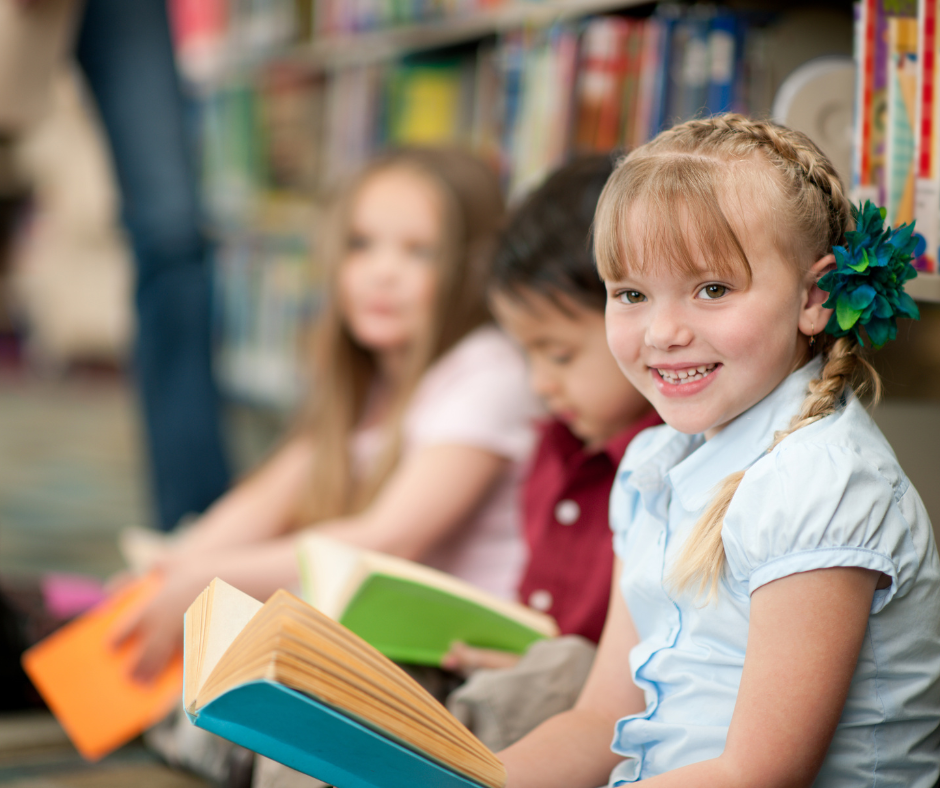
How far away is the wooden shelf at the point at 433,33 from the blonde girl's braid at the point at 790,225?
0.84 metres

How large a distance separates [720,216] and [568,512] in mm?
436

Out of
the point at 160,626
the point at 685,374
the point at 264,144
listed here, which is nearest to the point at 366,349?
the point at 160,626

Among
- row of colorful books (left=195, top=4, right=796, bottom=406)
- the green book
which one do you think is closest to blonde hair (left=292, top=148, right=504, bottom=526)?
Result: row of colorful books (left=195, top=4, right=796, bottom=406)

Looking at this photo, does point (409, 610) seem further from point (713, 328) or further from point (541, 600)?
point (713, 328)

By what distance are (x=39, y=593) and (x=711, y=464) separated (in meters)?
0.94

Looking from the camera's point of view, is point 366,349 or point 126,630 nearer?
point 126,630

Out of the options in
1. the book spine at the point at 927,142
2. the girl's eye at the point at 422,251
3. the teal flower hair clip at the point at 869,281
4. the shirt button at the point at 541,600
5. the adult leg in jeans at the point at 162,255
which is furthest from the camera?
the adult leg in jeans at the point at 162,255

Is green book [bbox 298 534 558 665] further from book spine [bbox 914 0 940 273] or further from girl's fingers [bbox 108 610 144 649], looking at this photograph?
book spine [bbox 914 0 940 273]

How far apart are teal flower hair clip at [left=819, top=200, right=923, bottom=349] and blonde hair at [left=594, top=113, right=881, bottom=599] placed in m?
0.02

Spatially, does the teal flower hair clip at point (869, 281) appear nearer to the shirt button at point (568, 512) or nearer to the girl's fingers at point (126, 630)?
the shirt button at point (568, 512)

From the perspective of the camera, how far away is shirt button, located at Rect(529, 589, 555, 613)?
0.91 m

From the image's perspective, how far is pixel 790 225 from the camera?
0.53 metres

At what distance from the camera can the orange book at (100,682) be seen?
0.98 meters

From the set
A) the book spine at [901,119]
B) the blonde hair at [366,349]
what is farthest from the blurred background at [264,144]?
the blonde hair at [366,349]
